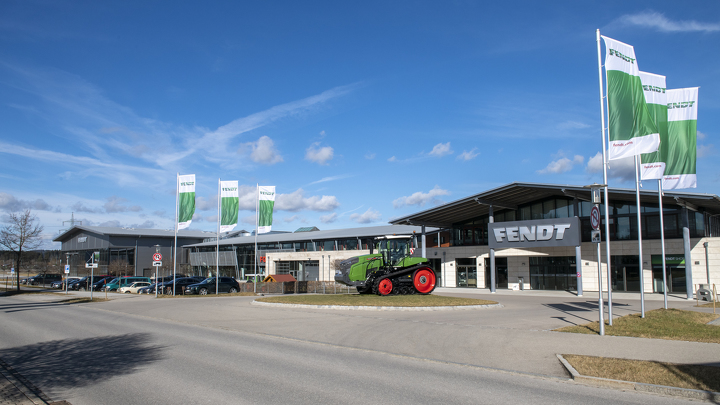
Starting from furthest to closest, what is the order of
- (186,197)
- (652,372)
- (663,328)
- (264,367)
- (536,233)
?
(536,233) → (186,197) → (663,328) → (264,367) → (652,372)

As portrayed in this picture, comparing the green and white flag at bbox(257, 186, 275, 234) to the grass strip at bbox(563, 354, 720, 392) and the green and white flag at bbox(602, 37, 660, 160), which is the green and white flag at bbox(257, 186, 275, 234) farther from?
the grass strip at bbox(563, 354, 720, 392)

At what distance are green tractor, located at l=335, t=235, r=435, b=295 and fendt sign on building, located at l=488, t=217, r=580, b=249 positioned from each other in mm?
12492

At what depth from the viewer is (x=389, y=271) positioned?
2320 cm

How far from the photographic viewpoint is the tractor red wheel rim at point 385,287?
22711mm

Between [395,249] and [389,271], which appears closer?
[389,271]

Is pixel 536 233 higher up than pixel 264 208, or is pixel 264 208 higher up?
pixel 264 208

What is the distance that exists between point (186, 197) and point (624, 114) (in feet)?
88.4

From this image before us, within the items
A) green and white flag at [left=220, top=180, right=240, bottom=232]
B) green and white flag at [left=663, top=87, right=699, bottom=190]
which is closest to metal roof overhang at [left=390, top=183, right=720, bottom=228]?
green and white flag at [left=663, top=87, right=699, bottom=190]

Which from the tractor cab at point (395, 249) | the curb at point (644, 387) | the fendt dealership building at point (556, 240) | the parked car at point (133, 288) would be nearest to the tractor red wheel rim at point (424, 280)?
the tractor cab at point (395, 249)

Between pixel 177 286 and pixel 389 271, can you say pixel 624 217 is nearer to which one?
pixel 389 271

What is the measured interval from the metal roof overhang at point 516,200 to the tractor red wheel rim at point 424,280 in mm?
11190

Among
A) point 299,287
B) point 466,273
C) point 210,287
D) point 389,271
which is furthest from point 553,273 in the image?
point 210,287

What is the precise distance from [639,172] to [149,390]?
57.3 feet

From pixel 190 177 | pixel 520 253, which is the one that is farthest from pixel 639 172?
pixel 190 177
